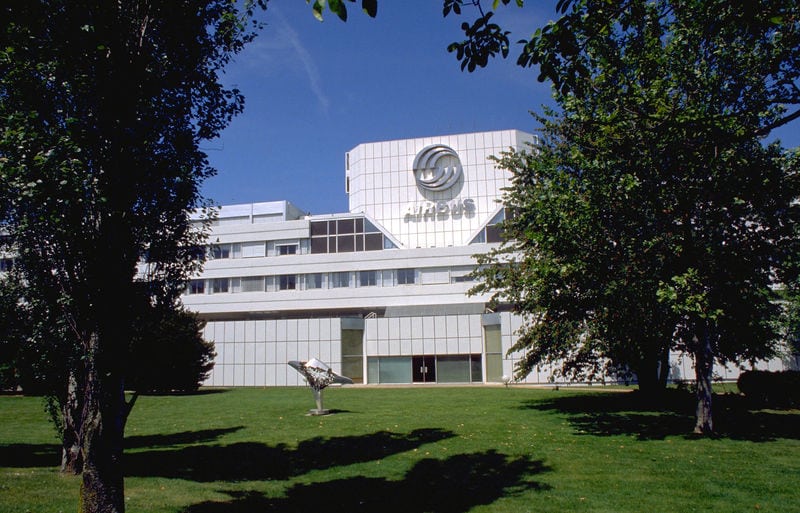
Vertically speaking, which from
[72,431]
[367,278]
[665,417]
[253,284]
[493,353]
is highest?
[367,278]

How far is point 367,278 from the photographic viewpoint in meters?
57.9

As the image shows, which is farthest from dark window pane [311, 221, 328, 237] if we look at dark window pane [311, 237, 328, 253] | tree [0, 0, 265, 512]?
tree [0, 0, 265, 512]

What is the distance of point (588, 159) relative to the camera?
16188 mm

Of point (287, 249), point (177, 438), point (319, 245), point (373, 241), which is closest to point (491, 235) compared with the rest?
point (373, 241)

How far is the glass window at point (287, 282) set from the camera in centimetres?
5938

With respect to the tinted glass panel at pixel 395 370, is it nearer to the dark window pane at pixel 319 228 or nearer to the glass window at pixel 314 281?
the glass window at pixel 314 281

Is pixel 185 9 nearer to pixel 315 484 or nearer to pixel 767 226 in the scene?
pixel 315 484

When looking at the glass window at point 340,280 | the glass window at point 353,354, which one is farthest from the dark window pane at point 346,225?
the glass window at point 353,354

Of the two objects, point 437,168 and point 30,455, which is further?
point 437,168

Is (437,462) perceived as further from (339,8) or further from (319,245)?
(319,245)

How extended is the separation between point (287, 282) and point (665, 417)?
44.7 m

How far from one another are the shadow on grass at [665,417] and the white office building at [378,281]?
18.3 m

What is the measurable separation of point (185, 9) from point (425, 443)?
12449 millimetres

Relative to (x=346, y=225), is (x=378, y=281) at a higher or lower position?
lower
